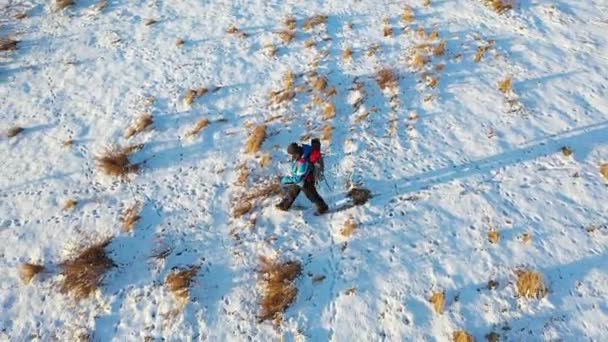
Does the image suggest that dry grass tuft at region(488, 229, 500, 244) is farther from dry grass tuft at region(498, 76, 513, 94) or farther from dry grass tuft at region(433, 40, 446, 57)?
dry grass tuft at region(433, 40, 446, 57)

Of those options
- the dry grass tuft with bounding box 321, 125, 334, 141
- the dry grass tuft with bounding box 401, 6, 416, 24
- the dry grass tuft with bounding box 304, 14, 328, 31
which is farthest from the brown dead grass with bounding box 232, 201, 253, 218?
the dry grass tuft with bounding box 401, 6, 416, 24

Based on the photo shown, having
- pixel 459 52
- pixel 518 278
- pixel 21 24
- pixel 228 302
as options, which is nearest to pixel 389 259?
pixel 518 278

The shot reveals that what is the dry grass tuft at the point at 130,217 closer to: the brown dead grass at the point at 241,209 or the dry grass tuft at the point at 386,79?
the brown dead grass at the point at 241,209

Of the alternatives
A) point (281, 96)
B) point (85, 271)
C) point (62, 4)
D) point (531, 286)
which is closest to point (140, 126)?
point (281, 96)

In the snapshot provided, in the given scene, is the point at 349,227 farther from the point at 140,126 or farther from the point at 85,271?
the point at 140,126

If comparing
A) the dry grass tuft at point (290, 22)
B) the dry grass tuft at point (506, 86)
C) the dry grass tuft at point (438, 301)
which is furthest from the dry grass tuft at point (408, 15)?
the dry grass tuft at point (438, 301)

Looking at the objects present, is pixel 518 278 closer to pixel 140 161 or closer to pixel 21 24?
pixel 140 161
